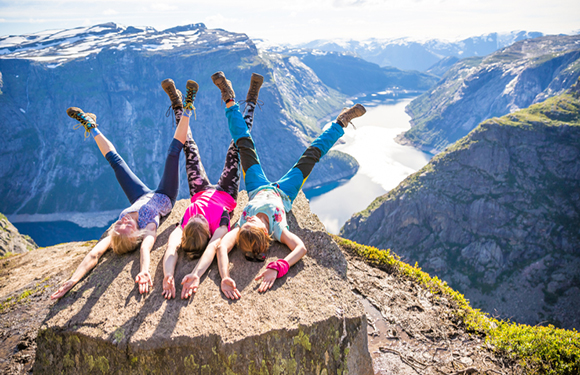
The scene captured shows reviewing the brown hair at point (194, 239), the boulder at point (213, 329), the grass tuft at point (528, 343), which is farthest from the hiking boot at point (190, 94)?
the grass tuft at point (528, 343)

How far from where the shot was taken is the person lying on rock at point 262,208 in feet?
18.3

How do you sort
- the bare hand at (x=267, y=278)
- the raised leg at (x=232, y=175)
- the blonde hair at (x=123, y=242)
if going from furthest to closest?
the raised leg at (x=232, y=175)
the blonde hair at (x=123, y=242)
the bare hand at (x=267, y=278)

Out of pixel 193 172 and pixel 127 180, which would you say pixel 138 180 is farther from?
pixel 193 172

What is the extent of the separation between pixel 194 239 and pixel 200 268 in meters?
0.74

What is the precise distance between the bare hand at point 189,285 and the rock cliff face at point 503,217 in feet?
336

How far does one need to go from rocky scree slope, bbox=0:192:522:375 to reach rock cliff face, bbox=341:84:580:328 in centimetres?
9884

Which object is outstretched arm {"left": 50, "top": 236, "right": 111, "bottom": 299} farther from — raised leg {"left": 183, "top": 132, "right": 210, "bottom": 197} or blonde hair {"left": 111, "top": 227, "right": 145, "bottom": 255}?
raised leg {"left": 183, "top": 132, "right": 210, "bottom": 197}

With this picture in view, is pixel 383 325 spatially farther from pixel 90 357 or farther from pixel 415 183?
pixel 415 183

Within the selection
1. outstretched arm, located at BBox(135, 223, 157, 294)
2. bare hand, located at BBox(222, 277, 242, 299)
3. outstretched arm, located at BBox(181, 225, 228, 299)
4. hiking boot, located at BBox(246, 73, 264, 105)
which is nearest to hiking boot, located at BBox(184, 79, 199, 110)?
hiking boot, located at BBox(246, 73, 264, 105)

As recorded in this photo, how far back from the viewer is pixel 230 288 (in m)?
5.32

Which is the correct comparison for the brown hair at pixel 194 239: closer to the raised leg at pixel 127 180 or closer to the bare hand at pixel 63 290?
the bare hand at pixel 63 290

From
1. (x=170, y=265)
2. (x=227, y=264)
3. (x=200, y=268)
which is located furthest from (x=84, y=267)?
(x=227, y=264)

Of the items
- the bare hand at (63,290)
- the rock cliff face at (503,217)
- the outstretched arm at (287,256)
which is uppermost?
the outstretched arm at (287,256)

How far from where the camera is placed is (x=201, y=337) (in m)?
4.57
